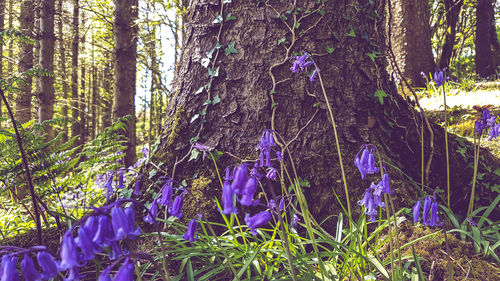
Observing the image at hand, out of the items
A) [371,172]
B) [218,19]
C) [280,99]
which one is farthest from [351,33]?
[371,172]

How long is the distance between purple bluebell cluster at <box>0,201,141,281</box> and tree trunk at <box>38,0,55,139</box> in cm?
730

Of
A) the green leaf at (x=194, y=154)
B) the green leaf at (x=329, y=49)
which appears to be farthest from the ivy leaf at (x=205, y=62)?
the green leaf at (x=329, y=49)

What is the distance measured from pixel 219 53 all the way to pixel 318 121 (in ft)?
3.29

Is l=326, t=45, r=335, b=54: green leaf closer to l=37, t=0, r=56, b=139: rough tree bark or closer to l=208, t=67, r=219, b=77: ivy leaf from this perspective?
l=208, t=67, r=219, b=77: ivy leaf

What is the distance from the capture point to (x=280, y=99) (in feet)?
8.49

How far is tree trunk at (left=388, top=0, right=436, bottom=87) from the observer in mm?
6668

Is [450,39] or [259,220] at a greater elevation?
[450,39]

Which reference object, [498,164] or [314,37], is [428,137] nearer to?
[498,164]

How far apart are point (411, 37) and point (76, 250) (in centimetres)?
743

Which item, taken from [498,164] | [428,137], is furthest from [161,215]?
[498,164]

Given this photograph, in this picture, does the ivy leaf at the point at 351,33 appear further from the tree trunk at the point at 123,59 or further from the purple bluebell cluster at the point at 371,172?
the tree trunk at the point at 123,59

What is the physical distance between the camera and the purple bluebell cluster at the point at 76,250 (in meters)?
0.88

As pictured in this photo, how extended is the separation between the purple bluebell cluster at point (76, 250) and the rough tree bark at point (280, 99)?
4.61 feet

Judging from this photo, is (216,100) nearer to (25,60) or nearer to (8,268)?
(8,268)
